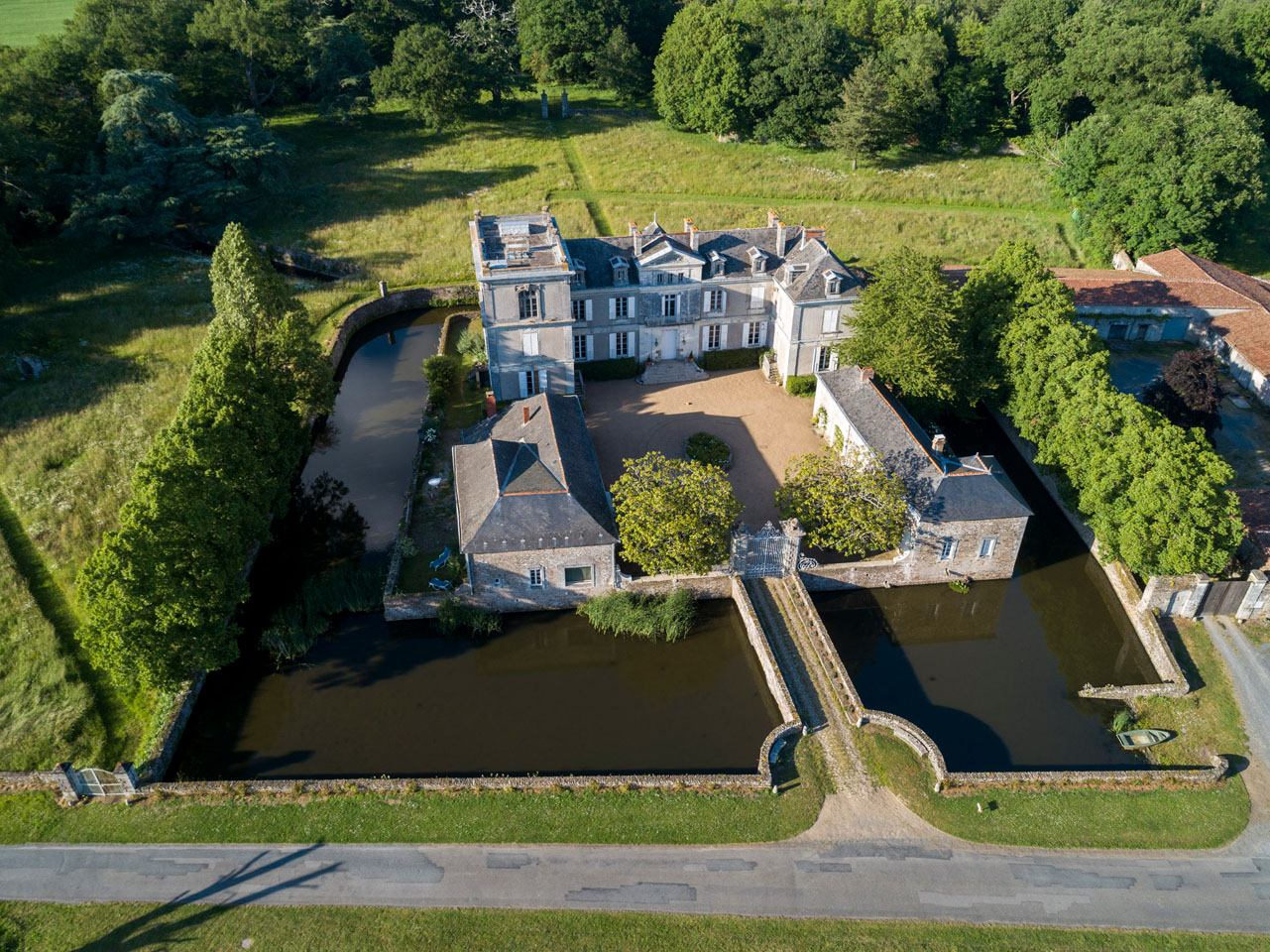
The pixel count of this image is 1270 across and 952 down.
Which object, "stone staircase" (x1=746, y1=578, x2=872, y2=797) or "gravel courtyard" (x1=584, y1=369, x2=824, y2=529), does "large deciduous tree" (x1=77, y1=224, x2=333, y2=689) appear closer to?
"gravel courtyard" (x1=584, y1=369, x2=824, y2=529)

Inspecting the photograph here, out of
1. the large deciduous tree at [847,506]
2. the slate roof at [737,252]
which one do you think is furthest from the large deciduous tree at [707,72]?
the large deciduous tree at [847,506]

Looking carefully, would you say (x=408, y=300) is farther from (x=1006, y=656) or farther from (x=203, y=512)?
(x=1006, y=656)

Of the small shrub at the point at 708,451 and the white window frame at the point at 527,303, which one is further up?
the white window frame at the point at 527,303

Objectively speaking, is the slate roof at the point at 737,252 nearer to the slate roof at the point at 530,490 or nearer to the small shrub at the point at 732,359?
the small shrub at the point at 732,359

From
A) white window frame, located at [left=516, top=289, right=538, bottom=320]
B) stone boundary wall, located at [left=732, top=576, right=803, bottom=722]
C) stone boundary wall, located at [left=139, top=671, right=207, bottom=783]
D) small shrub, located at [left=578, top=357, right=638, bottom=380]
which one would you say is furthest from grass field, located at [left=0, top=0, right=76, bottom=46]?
stone boundary wall, located at [left=732, top=576, right=803, bottom=722]

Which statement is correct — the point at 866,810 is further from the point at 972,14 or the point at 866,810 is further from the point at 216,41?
the point at 972,14

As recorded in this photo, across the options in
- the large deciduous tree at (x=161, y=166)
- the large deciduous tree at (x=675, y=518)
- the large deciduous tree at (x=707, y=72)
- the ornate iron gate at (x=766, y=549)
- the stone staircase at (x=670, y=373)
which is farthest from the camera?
the large deciduous tree at (x=707, y=72)

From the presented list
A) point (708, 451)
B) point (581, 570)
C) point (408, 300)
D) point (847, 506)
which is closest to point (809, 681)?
point (847, 506)
